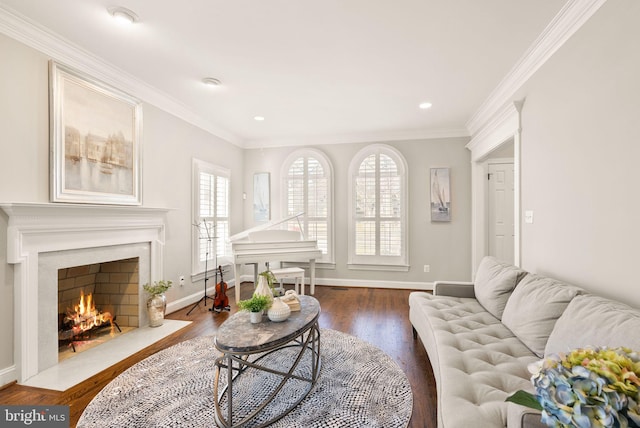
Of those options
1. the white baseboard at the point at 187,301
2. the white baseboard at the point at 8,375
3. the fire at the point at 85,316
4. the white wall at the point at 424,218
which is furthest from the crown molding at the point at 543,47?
the fire at the point at 85,316

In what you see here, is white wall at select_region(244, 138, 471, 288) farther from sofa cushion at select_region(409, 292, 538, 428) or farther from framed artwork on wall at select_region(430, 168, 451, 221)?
sofa cushion at select_region(409, 292, 538, 428)

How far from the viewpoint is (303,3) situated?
80.0 inches

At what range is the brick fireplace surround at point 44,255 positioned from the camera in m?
2.21

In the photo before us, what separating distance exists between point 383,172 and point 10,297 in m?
4.73

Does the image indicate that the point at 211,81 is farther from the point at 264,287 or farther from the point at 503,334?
the point at 503,334

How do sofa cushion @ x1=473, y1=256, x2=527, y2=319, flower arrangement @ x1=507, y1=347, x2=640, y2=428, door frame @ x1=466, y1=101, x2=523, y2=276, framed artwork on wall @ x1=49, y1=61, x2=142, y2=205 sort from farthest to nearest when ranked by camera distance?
door frame @ x1=466, y1=101, x2=523, y2=276, framed artwork on wall @ x1=49, y1=61, x2=142, y2=205, sofa cushion @ x1=473, y1=256, x2=527, y2=319, flower arrangement @ x1=507, y1=347, x2=640, y2=428

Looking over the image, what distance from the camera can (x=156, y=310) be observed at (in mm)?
3328

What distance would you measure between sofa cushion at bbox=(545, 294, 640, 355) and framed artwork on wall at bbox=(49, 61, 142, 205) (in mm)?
3648

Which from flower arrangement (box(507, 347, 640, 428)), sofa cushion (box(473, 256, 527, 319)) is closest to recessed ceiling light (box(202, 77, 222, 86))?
sofa cushion (box(473, 256, 527, 319))

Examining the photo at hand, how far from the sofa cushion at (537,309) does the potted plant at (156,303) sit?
134 inches

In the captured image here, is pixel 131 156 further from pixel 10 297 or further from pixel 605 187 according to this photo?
pixel 605 187

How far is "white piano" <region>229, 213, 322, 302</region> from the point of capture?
421 centimetres

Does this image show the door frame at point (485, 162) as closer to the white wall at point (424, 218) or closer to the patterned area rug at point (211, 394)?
the white wall at point (424, 218)

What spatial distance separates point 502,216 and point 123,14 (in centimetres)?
533
